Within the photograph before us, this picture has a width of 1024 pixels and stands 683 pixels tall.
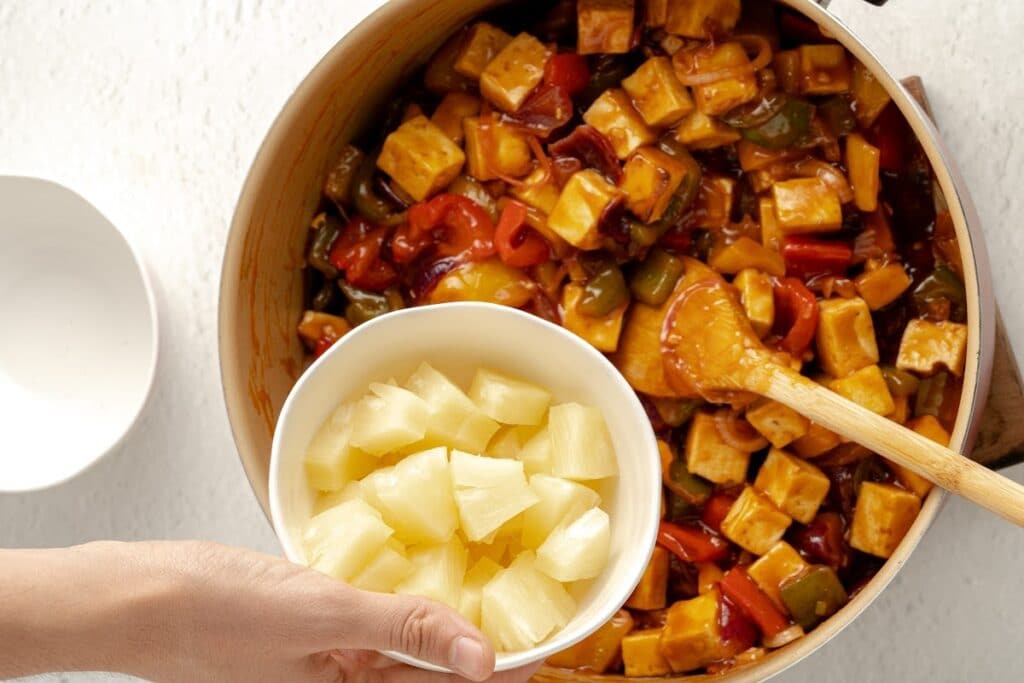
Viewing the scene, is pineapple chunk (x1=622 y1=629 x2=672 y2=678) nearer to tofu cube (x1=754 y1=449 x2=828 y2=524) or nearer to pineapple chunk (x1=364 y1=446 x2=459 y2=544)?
tofu cube (x1=754 y1=449 x2=828 y2=524)

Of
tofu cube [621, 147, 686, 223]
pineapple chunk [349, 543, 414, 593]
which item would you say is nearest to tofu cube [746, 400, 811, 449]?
tofu cube [621, 147, 686, 223]

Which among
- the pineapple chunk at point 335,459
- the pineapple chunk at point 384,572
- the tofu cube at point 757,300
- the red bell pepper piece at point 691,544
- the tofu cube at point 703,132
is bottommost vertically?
the red bell pepper piece at point 691,544

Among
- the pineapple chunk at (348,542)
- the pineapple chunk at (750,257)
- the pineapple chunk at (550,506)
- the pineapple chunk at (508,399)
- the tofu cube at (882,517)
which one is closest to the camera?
the pineapple chunk at (348,542)

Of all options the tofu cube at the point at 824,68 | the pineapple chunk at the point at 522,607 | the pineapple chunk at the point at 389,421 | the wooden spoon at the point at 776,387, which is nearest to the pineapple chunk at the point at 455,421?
the pineapple chunk at the point at 389,421

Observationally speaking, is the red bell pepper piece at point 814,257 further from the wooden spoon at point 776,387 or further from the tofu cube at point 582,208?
the tofu cube at point 582,208

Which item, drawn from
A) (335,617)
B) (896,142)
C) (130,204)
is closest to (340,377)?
(335,617)

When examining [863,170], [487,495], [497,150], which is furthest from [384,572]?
[863,170]
